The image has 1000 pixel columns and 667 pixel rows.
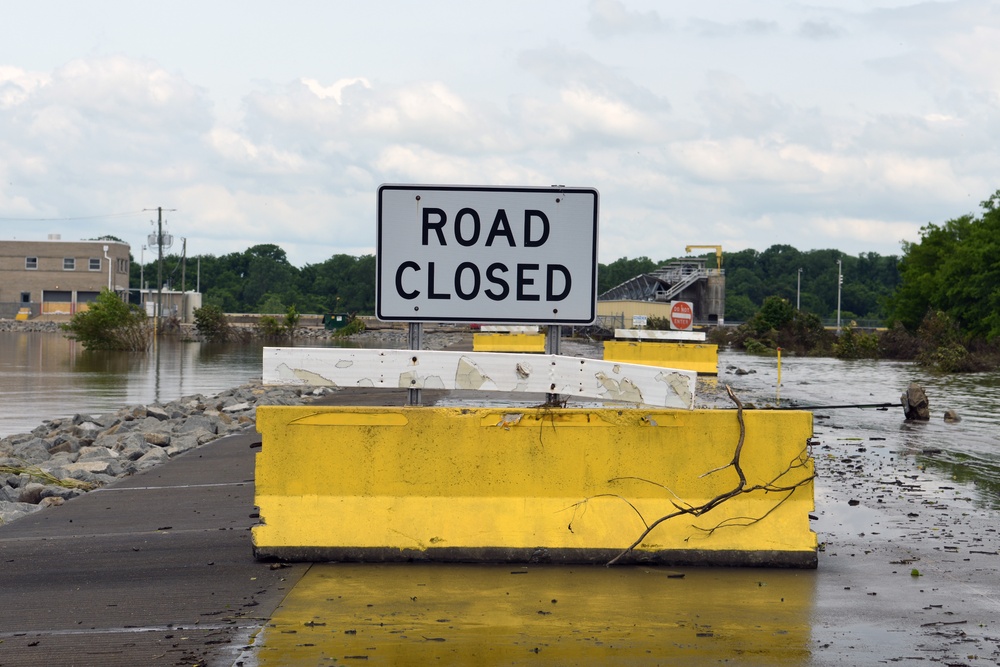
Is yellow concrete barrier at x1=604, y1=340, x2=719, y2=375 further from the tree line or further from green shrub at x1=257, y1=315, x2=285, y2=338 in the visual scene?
the tree line

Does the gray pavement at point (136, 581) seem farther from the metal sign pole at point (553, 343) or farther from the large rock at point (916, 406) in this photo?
the large rock at point (916, 406)

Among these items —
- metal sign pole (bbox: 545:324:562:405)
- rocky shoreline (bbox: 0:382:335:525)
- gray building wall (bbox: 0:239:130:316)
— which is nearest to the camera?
metal sign pole (bbox: 545:324:562:405)

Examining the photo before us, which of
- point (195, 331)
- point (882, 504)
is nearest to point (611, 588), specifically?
point (882, 504)

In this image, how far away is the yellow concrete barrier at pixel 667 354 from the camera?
31359 mm

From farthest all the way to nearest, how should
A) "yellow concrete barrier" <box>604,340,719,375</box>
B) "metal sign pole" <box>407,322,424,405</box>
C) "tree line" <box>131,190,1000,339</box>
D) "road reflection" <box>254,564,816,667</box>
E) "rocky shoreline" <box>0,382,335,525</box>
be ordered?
"tree line" <box>131,190,1000,339</box> < "yellow concrete barrier" <box>604,340,719,375</box> < "rocky shoreline" <box>0,382,335,525</box> < "metal sign pole" <box>407,322,424,405</box> < "road reflection" <box>254,564,816,667</box>

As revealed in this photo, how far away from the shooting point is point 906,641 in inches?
219

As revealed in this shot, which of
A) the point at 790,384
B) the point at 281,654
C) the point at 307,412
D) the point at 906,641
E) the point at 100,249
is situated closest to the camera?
the point at 281,654

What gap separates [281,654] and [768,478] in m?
3.45

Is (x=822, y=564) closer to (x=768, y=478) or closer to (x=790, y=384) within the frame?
(x=768, y=478)

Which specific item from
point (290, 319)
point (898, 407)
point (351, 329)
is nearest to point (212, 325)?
point (290, 319)

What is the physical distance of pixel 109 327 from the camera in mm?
61469

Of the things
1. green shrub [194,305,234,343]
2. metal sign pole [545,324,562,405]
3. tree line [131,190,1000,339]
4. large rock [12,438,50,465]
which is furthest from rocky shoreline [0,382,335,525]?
tree line [131,190,1000,339]

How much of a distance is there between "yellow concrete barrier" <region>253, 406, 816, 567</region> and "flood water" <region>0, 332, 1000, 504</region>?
15.0 ft

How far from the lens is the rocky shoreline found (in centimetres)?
1070
